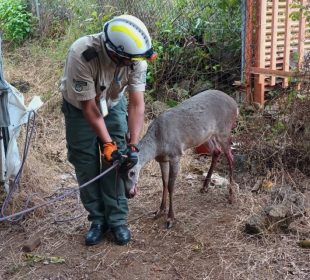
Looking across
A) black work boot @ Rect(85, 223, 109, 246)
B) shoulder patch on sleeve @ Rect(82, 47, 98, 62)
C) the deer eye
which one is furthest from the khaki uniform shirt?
black work boot @ Rect(85, 223, 109, 246)

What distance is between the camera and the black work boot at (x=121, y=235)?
439cm

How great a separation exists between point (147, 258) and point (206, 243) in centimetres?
57

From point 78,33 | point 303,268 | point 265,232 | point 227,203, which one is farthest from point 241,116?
point 78,33

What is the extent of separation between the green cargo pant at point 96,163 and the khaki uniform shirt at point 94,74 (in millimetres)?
197

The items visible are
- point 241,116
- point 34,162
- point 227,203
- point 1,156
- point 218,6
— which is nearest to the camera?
point 1,156

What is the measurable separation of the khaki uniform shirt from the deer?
777 mm

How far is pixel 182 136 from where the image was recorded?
16.3ft

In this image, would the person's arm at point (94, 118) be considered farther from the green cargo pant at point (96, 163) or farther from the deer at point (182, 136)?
the deer at point (182, 136)

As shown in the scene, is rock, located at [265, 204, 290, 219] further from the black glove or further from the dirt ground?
the black glove

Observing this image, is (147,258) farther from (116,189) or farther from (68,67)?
(68,67)

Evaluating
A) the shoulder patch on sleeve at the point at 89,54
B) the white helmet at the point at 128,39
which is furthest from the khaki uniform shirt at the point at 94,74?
the white helmet at the point at 128,39

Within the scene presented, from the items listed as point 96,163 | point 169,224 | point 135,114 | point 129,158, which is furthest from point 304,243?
point 96,163

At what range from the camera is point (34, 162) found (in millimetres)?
5816

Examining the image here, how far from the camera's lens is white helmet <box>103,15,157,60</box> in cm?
353
